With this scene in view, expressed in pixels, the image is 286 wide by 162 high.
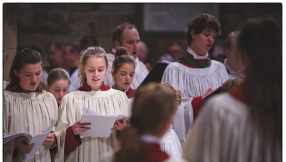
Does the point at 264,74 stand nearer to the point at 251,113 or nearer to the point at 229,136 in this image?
the point at 251,113

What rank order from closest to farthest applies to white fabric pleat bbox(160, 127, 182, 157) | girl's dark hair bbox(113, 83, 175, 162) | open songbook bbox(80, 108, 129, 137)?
girl's dark hair bbox(113, 83, 175, 162)
open songbook bbox(80, 108, 129, 137)
white fabric pleat bbox(160, 127, 182, 157)

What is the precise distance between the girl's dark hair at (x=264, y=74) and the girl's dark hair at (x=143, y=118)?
375 mm

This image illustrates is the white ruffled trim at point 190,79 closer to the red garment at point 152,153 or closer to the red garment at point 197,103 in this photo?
the red garment at point 197,103

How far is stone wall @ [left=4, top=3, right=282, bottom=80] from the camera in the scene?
8859 mm

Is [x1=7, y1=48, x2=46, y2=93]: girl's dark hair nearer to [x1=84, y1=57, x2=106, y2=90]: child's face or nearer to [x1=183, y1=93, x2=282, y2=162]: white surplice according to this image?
[x1=84, y1=57, x2=106, y2=90]: child's face

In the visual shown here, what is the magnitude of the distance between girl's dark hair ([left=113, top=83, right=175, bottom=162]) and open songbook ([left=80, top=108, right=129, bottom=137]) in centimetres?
136

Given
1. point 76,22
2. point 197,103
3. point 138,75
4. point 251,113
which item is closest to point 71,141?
point 197,103

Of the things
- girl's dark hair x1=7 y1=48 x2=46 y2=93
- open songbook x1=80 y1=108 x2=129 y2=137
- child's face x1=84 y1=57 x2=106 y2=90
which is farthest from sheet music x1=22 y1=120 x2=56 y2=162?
child's face x1=84 y1=57 x2=106 y2=90

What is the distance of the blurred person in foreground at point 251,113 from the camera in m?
2.63

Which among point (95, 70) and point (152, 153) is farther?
point (95, 70)

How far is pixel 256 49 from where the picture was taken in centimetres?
268

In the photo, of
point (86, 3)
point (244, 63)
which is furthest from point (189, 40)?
point (86, 3)

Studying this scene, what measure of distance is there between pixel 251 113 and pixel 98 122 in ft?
5.48

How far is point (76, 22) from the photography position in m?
8.92
